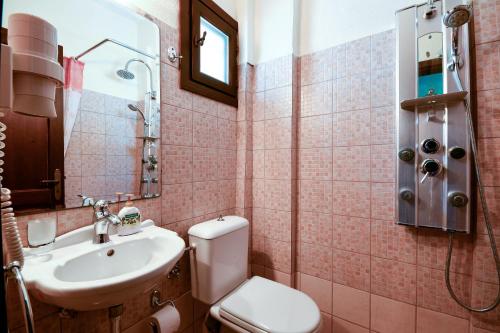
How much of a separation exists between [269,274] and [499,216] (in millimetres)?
1220

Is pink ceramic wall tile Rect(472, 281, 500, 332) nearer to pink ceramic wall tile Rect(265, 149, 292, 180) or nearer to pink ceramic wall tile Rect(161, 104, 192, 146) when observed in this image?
pink ceramic wall tile Rect(265, 149, 292, 180)

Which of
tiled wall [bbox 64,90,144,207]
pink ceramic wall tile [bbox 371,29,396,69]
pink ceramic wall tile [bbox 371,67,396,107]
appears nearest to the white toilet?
tiled wall [bbox 64,90,144,207]

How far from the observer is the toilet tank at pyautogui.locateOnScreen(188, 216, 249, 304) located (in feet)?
4.12

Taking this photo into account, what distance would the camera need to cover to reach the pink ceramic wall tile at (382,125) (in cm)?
129

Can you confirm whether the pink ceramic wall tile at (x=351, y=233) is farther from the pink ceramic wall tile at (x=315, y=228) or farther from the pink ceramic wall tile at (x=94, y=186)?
the pink ceramic wall tile at (x=94, y=186)

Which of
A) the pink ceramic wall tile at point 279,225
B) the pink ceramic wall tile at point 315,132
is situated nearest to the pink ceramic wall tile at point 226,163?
the pink ceramic wall tile at point 279,225

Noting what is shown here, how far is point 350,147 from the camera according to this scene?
1.40 m

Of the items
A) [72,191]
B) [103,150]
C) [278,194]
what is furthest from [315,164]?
[72,191]

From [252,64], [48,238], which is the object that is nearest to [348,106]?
[252,64]

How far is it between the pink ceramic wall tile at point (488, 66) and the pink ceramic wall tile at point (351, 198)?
0.65m

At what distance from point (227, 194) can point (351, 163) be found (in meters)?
0.80

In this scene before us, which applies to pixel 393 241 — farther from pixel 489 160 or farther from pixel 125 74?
pixel 125 74

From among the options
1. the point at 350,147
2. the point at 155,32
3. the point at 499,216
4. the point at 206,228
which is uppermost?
the point at 155,32

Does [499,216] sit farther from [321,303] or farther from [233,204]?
[233,204]
